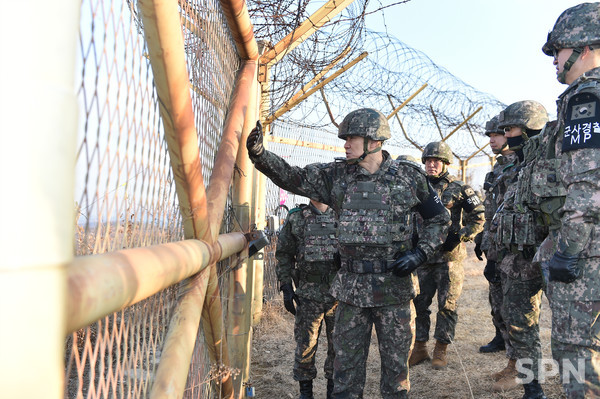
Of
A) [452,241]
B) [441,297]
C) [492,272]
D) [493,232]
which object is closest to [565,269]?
[493,232]

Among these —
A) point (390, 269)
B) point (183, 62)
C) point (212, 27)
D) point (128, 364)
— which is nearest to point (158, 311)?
point (128, 364)

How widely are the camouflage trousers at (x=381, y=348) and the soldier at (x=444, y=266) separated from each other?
1785mm

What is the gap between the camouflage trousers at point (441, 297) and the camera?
4496 millimetres

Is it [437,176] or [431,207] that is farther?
[437,176]

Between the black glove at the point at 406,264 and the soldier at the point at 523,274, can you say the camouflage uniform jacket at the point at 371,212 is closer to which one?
the black glove at the point at 406,264

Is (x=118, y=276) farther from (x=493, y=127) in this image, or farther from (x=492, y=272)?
(x=493, y=127)

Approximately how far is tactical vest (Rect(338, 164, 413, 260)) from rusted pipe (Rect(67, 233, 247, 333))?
5.44 ft

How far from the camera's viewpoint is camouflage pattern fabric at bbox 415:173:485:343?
14.9ft

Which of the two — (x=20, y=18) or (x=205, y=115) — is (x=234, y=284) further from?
(x=20, y=18)

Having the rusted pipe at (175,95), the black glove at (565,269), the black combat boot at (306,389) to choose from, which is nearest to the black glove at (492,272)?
the black combat boot at (306,389)

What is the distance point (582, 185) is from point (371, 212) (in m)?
1.12

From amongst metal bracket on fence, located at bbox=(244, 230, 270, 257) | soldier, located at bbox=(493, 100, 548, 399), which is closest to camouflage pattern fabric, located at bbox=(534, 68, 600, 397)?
soldier, located at bbox=(493, 100, 548, 399)

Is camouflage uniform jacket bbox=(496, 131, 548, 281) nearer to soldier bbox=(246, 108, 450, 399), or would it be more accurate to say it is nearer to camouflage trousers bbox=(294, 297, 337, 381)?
soldier bbox=(246, 108, 450, 399)

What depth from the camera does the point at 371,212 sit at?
2859mm
